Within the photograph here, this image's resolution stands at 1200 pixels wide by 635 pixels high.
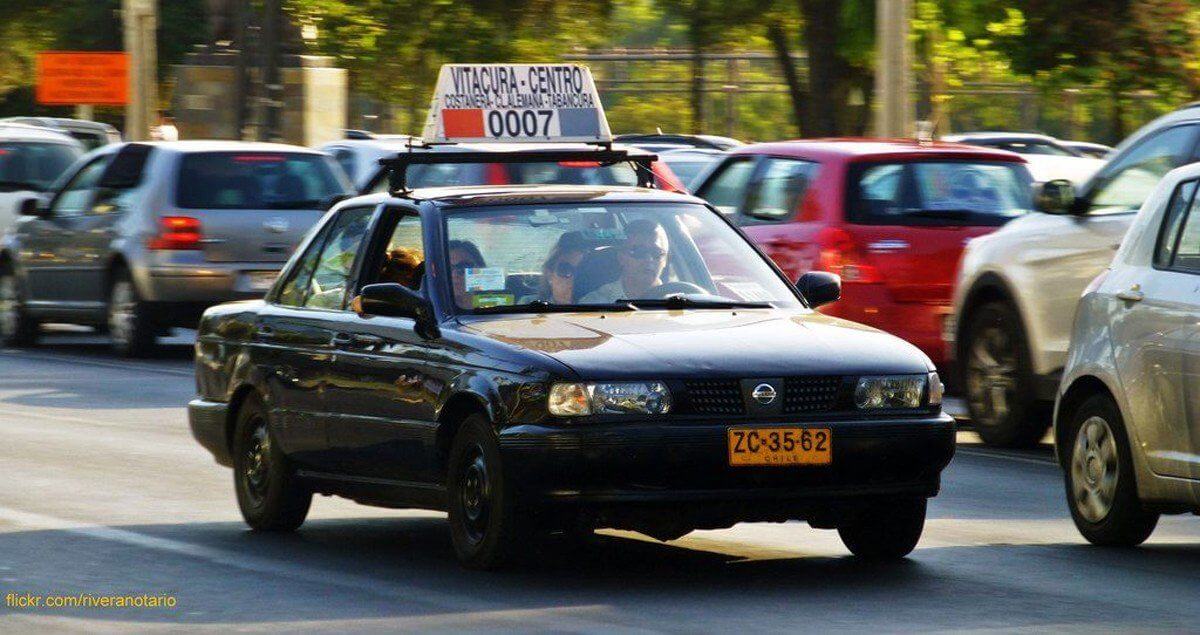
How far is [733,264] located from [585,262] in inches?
26.5

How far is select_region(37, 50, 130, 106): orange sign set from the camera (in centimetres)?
3894

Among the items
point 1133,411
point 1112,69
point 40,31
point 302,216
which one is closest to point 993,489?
point 1133,411

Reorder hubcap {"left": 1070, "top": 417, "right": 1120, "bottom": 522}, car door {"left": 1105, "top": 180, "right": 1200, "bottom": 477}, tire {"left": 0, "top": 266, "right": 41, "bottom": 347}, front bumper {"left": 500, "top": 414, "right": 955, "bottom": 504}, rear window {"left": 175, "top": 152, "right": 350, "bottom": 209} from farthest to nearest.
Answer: tire {"left": 0, "top": 266, "right": 41, "bottom": 347} < rear window {"left": 175, "top": 152, "right": 350, "bottom": 209} < hubcap {"left": 1070, "top": 417, "right": 1120, "bottom": 522} < car door {"left": 1105, "top": 180, "right": 1200, "bottom": 477} < front bumper {"left": 500, "top": 414, "right": 955, "bottom": 504}

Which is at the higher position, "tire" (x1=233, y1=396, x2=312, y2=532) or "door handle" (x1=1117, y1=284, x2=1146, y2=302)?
"door handle" (x1=1117, y1=284, x2=1146, y2=302)

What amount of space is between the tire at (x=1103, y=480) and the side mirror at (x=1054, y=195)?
2.91 meters

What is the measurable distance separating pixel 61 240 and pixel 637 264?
1293 cm

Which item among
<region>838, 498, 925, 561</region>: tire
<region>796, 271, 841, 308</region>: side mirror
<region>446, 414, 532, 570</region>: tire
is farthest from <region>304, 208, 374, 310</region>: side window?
<region>838, 498, 925, 561</region>: tire

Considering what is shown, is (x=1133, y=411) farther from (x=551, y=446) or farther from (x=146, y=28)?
(x=146, y=28)

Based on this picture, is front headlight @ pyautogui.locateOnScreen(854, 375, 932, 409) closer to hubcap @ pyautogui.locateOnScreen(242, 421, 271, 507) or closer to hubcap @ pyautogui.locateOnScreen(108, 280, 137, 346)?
hubcap @ pyautogui.locateOnScreen(242, 421, 271, 507)

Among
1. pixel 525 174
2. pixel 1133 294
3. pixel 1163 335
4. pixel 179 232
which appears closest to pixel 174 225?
pixel 179 232

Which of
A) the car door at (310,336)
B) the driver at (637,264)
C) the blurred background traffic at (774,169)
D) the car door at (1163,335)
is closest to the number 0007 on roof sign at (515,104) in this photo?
the blurred background traffic at (774,169)

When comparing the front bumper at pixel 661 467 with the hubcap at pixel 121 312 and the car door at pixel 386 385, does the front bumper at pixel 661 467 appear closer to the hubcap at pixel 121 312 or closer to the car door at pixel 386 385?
the car door at pixel 386 385

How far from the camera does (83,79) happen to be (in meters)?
39.1

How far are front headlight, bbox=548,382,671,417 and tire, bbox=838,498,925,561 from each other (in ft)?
3.62
